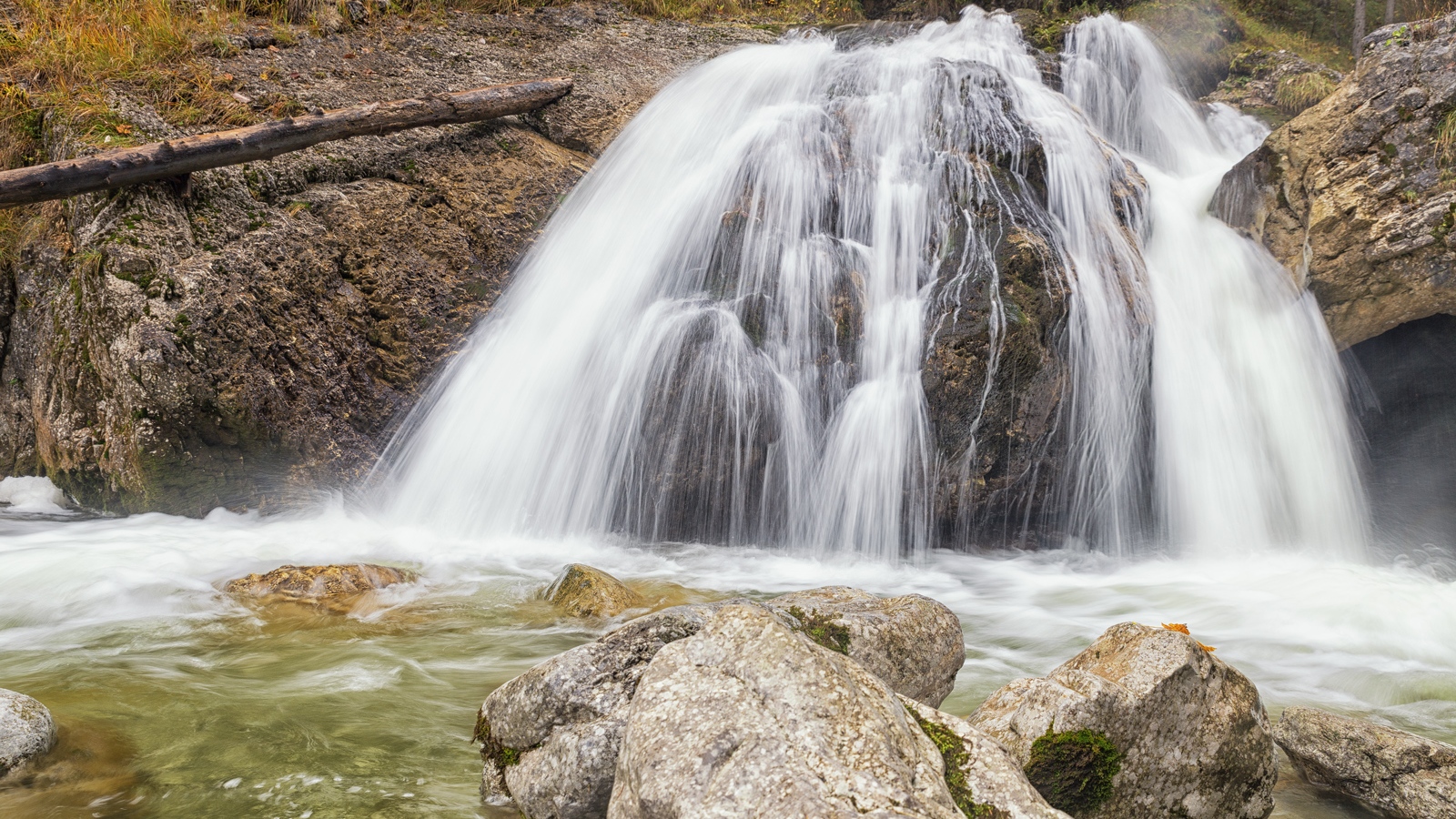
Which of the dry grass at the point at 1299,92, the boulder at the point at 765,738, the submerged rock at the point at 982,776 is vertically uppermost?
the dry grass at the point at 1299,92

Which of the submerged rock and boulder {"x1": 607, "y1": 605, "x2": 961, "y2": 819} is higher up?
boulder {"x1": 607, "y1": 605, "x2": 961, "y2": 819}

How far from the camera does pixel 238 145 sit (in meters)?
6.75

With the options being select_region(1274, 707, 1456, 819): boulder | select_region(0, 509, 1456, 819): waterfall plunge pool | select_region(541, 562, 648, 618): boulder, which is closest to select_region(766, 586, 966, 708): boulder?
select_region(0, 509, 1456, 819): waterfall plunge pool

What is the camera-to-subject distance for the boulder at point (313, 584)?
4797 mm

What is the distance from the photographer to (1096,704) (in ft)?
8.27

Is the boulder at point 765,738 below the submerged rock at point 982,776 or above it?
above

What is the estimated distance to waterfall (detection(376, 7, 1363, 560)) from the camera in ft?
21.3

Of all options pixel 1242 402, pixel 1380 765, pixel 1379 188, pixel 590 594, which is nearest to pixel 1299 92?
pixel 1379 188

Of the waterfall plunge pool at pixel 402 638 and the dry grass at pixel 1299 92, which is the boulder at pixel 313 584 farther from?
the dry grass at pixel 1299 92

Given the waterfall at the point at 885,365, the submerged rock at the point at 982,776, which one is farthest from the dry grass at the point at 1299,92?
the submerged rock at the point at 982,776

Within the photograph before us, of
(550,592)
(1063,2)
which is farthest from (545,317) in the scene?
(1063,2)

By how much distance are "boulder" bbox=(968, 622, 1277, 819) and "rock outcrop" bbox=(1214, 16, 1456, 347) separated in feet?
18.6

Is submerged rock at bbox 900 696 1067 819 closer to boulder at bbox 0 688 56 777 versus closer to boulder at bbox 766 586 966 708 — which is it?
boulder at bbox 766 586 966 708

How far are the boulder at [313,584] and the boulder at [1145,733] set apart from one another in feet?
12.1
